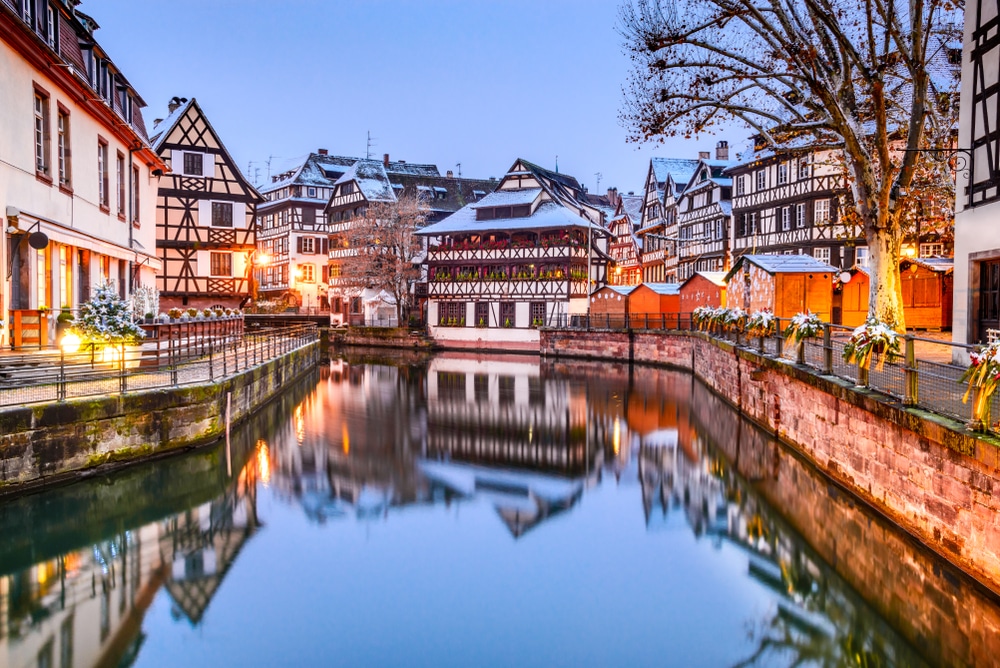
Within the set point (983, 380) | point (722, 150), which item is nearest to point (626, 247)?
point (722, 150)

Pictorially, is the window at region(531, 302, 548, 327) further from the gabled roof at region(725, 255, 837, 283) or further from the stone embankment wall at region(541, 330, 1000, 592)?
the stone embankment wall at region(541, 330, 1000, 592)

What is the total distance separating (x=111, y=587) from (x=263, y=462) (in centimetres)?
673

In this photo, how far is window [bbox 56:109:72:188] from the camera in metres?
18.9

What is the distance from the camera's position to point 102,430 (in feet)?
41.5

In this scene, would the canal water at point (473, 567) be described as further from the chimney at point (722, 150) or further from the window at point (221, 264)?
the chimney at point (722, 150)

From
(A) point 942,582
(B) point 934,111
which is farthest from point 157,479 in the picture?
(B) point 934,111

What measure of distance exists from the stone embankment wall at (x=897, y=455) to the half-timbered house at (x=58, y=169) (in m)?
13.7

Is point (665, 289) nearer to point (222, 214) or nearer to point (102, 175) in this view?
point (222, 214)

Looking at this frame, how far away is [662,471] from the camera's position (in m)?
15.6

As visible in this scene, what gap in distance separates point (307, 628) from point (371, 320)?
51122mm

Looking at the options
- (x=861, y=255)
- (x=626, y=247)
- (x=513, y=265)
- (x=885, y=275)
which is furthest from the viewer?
(x=626, y=247)

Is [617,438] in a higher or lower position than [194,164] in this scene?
lower

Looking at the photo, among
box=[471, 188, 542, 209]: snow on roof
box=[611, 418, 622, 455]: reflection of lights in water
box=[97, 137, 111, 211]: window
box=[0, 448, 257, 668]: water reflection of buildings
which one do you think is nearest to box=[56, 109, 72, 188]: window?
box=[97, 137, 111, 211]: window

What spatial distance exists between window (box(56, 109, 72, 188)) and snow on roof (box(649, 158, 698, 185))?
4232 cm
